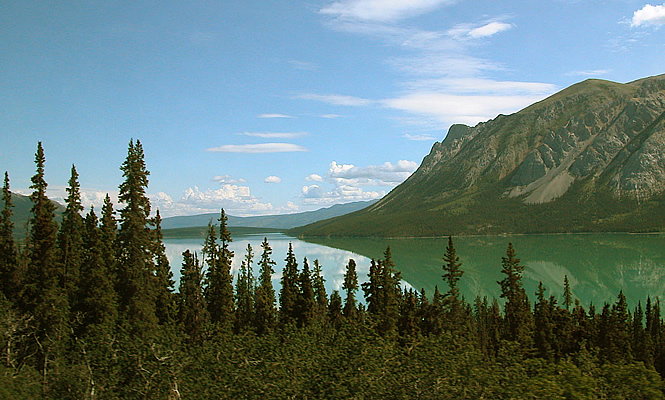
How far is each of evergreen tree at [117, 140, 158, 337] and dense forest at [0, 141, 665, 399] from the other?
94mm

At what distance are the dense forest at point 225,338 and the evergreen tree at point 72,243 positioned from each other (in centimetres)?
15

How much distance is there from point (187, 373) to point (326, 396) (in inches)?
238

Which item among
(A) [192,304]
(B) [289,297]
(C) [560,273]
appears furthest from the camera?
(C) [560,273]

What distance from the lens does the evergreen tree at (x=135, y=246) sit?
37000 millimetres

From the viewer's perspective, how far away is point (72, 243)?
47.2 m

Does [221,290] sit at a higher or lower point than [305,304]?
higher

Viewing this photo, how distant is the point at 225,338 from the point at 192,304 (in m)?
29.2

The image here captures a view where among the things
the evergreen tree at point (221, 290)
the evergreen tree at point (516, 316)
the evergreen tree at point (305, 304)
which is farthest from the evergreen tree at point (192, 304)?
the evergreen tree at point (516, 316)

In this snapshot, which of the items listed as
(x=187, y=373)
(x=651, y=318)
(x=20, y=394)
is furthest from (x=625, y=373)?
(x=651, y=318)

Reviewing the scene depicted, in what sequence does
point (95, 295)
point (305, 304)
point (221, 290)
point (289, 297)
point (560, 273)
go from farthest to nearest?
1. point (560, 273)
2. point (289, 297)
3. point (305, 304)
4. point (221, 290)
5. point (95, 295)

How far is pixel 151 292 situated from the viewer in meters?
37.9

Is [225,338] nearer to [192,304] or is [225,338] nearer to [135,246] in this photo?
[135,246]

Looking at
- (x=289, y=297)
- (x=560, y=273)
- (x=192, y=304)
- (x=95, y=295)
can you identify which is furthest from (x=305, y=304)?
(x=560, y=273)

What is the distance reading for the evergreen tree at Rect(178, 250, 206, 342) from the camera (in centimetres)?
4856
